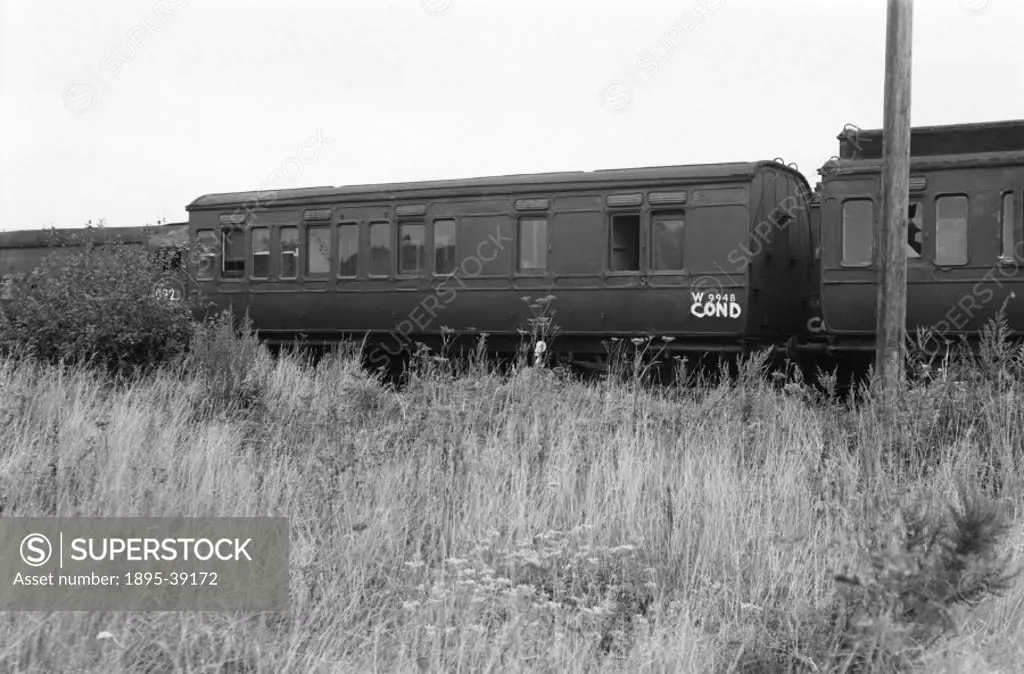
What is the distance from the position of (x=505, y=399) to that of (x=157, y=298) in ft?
15.6

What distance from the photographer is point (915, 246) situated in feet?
37.7

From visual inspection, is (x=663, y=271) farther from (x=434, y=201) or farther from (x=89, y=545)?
(x=89, y=545)

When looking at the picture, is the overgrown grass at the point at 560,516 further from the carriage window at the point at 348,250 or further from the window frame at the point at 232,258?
the window frame at the point at 232,258

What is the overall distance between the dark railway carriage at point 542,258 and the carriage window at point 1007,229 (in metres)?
2.74

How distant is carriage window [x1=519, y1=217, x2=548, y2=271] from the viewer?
13492mm

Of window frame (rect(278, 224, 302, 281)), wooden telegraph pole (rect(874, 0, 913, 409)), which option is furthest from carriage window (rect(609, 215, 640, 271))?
window frame (rect(278, 224, 302, 281))

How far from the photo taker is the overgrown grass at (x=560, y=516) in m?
3.72

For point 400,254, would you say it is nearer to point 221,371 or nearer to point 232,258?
point 232,258

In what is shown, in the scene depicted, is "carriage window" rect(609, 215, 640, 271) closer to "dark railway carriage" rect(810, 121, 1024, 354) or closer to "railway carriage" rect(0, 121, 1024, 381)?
"railway carriage" rect(0, 121, 1024, 381)

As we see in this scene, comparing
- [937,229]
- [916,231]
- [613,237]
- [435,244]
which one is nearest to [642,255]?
[613,237]

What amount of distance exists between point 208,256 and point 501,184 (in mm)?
5584

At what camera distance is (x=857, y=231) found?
38.9 feet

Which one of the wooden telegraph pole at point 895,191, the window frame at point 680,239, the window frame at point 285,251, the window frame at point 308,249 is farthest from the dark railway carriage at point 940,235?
the window frame at point 285,251

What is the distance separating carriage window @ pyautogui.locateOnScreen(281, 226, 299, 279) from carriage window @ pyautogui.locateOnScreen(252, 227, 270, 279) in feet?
1.03
